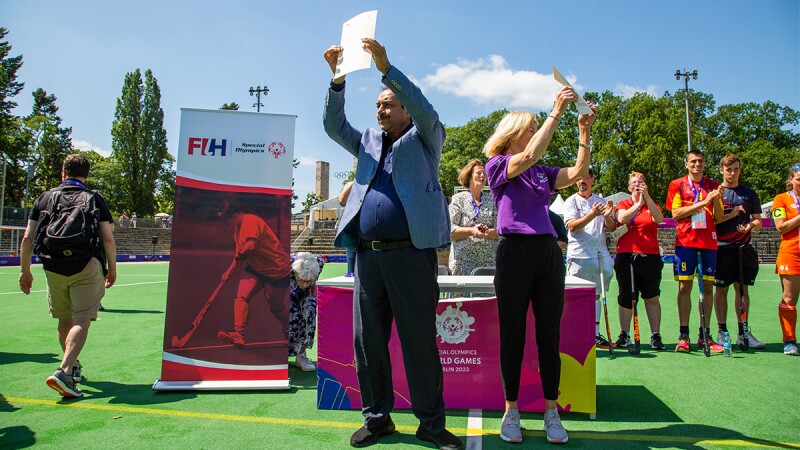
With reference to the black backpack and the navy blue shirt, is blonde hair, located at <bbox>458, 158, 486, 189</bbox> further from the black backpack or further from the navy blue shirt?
the black backpack

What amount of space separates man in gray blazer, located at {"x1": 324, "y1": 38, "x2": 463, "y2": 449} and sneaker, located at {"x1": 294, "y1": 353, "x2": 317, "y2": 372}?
1.87 metres

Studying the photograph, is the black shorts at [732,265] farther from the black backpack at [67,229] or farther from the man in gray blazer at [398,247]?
the black backpack at [67,229]

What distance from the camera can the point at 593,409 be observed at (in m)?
3.25

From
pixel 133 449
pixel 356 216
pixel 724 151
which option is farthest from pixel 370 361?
pixel 724 151

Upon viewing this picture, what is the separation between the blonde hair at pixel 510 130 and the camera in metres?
3.09

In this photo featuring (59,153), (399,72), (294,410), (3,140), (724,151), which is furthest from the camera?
(59,153)

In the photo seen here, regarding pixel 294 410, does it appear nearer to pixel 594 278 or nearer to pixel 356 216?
pixel 356 216

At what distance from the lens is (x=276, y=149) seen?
4.16 meters

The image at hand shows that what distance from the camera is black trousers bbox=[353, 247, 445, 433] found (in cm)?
278

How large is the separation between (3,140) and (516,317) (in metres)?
41.5

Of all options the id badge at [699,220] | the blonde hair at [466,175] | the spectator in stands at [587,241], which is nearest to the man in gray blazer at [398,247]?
the blonde hair at [466,175]

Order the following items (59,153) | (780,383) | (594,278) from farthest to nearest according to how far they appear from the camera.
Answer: (59,153) < (594,278) < (780,383)

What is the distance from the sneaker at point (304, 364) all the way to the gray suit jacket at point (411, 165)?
2098 mm

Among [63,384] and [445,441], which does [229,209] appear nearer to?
[63,384]
